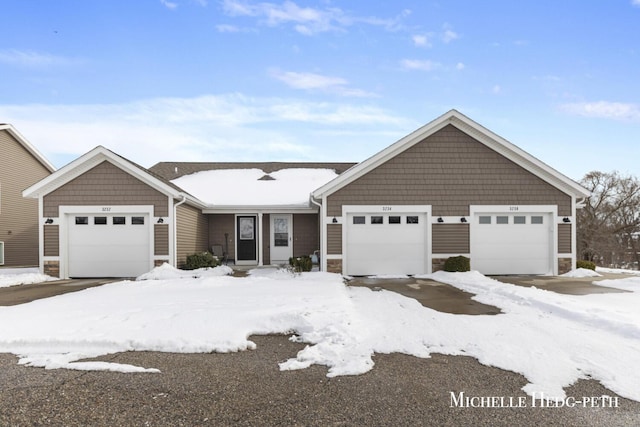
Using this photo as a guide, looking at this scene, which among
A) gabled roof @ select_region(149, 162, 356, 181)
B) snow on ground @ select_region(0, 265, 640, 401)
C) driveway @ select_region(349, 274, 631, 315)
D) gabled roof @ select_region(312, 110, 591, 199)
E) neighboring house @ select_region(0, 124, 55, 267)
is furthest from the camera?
gabled roof @ select_region(149, 162, 356, 181)

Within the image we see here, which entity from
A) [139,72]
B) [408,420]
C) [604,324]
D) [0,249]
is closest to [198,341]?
[408,420]

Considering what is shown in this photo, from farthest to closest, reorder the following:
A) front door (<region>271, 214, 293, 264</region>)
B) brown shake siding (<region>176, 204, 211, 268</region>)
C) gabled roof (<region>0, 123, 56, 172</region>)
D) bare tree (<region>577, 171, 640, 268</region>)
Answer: bare tree (<region>577, 171, 640, 268</region>), gabled roof (<region>0, 123, 56, 172</region>), front door (<region>271, 214, 293, 264</region>), brown shake siding (<region>176, 204, 211, 268</region>)

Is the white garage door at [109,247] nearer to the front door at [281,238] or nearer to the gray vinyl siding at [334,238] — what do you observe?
the front door at [281,238]

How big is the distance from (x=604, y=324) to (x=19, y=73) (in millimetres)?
19248

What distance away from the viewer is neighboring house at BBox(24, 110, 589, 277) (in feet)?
43.7

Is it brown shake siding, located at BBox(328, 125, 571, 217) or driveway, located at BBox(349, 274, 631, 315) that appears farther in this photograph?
brown shake siding, located at BBox(328, 125, 571, 217)

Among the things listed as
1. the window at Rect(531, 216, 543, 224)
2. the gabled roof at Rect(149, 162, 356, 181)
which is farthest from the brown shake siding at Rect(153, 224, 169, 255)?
the window at Rect(531, 216, 543, 224)

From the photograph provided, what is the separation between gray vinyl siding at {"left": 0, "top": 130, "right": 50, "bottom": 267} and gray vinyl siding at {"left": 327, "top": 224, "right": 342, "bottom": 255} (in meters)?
15.3

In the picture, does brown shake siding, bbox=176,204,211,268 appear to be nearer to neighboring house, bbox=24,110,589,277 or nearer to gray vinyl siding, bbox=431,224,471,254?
neighboring house, bbox=24,110,589,277

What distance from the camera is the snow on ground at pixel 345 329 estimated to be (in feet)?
14.8

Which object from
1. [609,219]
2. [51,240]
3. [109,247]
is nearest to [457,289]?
[109,247]

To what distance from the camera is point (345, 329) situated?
225 inches

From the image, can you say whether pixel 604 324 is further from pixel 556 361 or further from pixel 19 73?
pixel 19 73

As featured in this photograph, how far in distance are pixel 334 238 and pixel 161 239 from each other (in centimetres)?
604
